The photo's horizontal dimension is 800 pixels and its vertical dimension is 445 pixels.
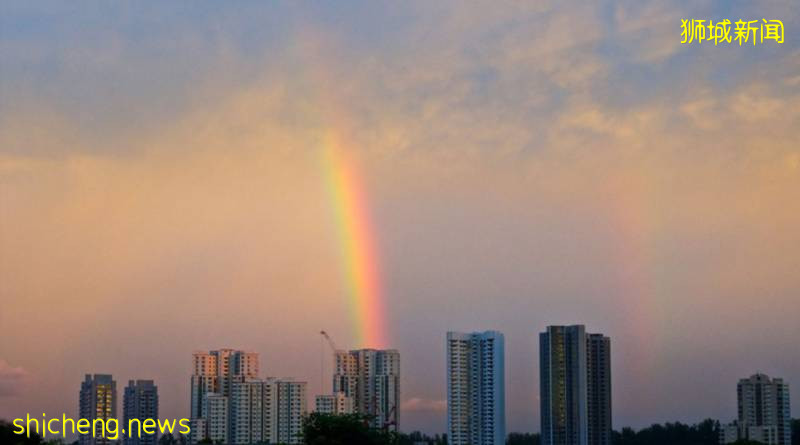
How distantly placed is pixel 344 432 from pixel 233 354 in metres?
41.8

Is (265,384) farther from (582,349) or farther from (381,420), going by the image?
(582,349)

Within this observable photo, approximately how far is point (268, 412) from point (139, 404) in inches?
462

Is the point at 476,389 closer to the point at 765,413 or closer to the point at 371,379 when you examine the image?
the point at 371,379

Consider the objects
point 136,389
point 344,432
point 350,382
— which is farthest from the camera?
point 136,389

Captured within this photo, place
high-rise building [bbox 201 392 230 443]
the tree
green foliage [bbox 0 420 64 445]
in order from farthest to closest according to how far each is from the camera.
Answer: high-rise building [bbox 201 392 230 443] → the tree → green foliage [bbox 0 420 64 445]

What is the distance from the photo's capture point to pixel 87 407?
242 ft

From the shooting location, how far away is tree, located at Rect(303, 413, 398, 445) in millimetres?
34375

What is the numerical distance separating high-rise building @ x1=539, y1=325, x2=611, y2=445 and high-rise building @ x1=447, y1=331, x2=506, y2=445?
3191 mm

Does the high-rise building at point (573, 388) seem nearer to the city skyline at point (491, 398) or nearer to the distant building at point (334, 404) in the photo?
the city skyline at point (491, 398)

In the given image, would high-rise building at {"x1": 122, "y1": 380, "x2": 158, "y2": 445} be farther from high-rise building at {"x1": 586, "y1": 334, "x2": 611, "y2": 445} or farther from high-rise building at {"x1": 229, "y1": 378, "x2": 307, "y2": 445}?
high-rise building at {"x1": 586, "y1": 334, "x2": 611, "y2": 445}

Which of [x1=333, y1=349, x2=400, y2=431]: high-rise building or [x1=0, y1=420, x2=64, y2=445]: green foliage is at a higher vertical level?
[x1=333, y1=349, x2=400, y2=431]: high-rise building

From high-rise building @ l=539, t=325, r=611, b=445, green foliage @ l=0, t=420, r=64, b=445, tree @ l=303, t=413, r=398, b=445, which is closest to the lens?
green foliage @ l=0, t=420, r=64, b=445

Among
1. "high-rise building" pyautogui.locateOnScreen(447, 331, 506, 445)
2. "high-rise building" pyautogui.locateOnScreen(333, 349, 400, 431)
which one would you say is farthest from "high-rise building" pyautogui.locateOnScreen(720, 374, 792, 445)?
→ "high-rise building" pyautogui.locateOnScreen(333, 349, 400, 431)

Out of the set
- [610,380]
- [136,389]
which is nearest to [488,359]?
[610,380]
